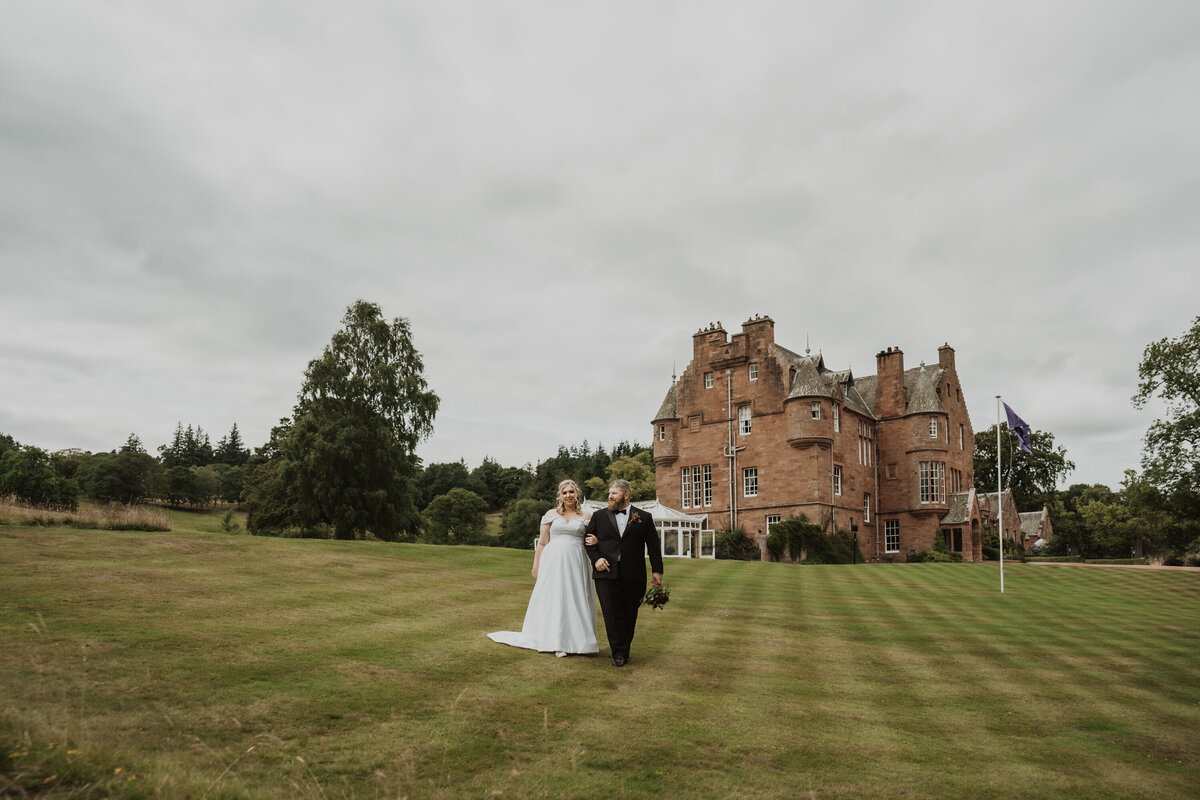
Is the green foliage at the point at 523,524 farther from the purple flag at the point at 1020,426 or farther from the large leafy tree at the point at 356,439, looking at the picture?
the purple flag at the point at 1020,426

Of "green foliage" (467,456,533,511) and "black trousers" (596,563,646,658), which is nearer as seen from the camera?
"black trousers" (596,563,646,658)

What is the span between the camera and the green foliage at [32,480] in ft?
176

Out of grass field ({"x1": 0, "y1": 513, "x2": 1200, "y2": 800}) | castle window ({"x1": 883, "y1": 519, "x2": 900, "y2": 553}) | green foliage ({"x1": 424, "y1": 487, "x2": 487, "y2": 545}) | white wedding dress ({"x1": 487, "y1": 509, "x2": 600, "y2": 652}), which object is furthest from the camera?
green foliage ({"x1": 424, "y1": 487, "x2": 487, "y2": 545})

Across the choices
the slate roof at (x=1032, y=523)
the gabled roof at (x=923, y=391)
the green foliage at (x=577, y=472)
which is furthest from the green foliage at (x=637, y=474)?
the slate roof at (x=1032, y=523)

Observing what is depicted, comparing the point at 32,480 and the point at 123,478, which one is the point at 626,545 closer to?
the point at 32,480

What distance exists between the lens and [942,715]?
315 inches

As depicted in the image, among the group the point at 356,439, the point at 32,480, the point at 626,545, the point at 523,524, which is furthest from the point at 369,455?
the point at 523,524

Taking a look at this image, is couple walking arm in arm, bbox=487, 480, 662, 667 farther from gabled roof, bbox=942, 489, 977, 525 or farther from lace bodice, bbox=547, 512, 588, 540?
gabled roof, bbox=942, 489, 977, 525

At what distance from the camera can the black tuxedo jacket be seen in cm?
991

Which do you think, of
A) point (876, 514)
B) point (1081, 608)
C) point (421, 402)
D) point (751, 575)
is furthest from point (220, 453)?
point (1081, 608)

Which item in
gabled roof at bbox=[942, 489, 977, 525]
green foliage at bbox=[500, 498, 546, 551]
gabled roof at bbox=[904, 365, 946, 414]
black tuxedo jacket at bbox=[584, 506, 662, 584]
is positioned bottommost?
green foliage at bbox=[500, 498, 546, 551]

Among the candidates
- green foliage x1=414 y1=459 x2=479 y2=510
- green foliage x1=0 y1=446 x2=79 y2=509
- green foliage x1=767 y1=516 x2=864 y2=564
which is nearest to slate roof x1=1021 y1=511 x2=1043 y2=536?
green foliage x1=767 y1=516 x2=864 y2=564

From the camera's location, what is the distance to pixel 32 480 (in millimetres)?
55375

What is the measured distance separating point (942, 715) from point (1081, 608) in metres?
16.8
